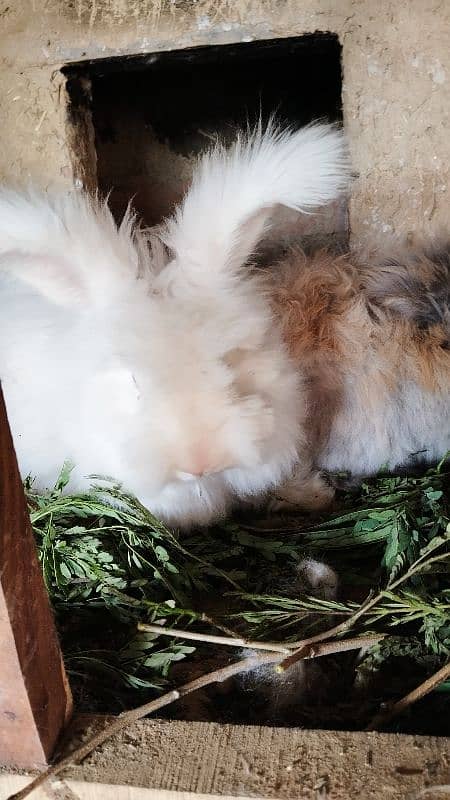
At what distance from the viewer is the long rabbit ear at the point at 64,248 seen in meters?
1.54

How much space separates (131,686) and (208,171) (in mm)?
1050

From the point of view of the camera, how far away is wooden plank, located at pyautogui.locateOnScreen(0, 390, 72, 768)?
93 cm

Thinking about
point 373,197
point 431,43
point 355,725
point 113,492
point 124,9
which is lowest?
point 355,725

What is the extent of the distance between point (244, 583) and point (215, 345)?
0.51m

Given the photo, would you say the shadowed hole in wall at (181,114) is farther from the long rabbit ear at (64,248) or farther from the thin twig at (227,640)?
the thin twig at (227,640)

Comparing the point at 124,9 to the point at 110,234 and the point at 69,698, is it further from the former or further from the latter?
the point at 69,698

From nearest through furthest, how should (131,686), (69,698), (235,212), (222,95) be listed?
1. (69,698)
2. (131,686)
3. (235,212)
4. (222,95)

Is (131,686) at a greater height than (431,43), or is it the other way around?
(431,43)

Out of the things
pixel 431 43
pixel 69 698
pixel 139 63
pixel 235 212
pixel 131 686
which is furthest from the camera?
pixel 139 63

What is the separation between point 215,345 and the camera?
153cm

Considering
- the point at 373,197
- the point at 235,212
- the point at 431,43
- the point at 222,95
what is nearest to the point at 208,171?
the point at 235,212

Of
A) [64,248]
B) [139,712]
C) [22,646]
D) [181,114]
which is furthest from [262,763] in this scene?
[181,114]

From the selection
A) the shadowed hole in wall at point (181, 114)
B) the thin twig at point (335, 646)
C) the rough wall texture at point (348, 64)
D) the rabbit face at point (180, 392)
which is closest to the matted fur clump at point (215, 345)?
the rabbit face at point (180, 392)

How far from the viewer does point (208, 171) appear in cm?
161
